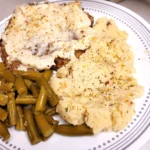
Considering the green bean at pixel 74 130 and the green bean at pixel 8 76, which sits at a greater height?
the green bean at pixel 8 76

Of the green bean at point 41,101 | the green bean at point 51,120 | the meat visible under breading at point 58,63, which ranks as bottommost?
→ the green bean at point 51,120

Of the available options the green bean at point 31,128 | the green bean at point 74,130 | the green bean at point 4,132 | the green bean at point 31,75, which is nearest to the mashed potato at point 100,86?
the green bean at point 74,130

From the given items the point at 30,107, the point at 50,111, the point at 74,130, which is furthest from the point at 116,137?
the point at 30,107

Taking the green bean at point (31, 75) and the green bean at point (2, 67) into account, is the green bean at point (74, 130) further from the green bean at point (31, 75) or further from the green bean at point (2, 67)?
the green bean at point (2, 67)

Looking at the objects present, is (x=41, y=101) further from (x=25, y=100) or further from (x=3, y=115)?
(x=3, y=115)

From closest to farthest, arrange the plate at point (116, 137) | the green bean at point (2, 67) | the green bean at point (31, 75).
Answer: the plate at point (116, 137)
the green bean at point (31, 75)
the green bean at point (2, 67)

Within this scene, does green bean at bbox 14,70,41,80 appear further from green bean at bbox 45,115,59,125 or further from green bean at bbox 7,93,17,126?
green bean at bbox 45,115,59,125

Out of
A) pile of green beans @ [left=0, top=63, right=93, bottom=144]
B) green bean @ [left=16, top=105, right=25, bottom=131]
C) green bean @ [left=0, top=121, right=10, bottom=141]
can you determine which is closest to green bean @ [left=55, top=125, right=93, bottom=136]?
pile of green beans @ [left=0, top=63, right=93, bottom=144]
